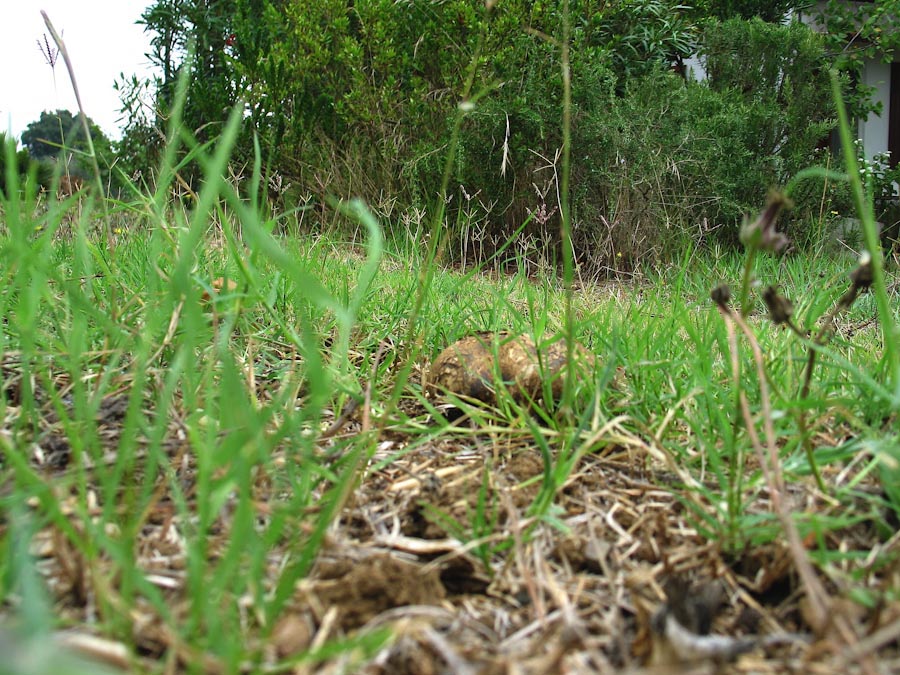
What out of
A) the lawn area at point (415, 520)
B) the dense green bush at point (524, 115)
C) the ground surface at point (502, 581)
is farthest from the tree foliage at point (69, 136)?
the dense green bush at point (524, 115)

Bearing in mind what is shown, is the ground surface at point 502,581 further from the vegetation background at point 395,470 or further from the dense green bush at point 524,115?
the dense green bush at point 524,115

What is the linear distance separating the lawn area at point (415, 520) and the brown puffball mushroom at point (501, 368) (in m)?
0.02

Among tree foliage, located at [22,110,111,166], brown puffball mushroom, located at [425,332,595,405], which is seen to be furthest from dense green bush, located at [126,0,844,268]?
brown puffball mushroom, located at [425,332,595,405]

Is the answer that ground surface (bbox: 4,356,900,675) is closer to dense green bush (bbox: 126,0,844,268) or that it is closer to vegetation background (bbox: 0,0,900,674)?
vegetation background (bbox: 0,0,900,674)

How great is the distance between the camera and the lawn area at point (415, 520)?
0.67 metres

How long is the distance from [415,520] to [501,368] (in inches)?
20.5

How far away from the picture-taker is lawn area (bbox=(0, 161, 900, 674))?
67 centimetres

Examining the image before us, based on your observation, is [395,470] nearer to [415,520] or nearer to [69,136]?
[415,520]

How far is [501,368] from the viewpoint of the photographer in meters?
1.49

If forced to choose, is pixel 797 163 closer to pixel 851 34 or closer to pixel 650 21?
pixel 650 21

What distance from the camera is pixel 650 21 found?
6891 mm

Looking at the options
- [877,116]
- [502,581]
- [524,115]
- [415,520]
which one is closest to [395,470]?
[415,520]

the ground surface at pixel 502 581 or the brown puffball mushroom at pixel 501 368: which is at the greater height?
the brown puffball mushroom at pixel 501 368

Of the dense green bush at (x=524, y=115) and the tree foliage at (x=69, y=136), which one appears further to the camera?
the dense green bush at (x=524, y=115)
